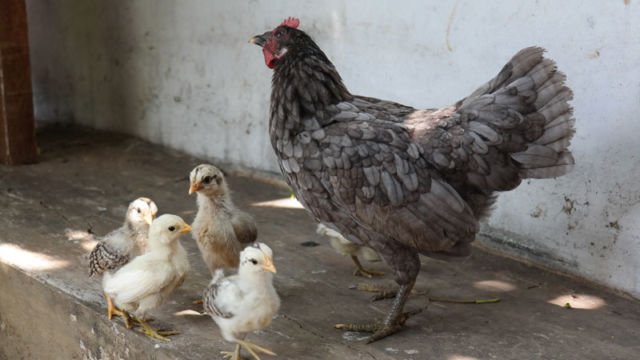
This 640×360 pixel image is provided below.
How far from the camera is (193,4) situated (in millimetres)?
6906

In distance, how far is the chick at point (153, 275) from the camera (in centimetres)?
380

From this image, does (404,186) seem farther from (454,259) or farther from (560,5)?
(560,5)

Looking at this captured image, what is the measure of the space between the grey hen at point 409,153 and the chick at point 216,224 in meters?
0.47

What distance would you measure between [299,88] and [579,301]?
6.15 feet

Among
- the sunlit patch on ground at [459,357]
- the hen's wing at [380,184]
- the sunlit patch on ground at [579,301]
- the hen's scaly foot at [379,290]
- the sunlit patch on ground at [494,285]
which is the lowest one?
the sunlit patch on ground at [459,357]

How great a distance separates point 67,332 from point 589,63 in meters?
3.08

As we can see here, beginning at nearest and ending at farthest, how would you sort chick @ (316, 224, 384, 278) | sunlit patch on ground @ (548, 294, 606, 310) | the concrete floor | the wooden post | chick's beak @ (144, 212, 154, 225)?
the concrete floor
chick's beak @ (144, 212, 154, 225)
sunlit patch on ground @ (548, 294, 606, 310)
chick @ (316, 224, 384, 278)
the wooden post

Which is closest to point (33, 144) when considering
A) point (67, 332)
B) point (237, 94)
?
point (237, 94)

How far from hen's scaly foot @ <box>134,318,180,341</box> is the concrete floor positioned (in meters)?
0.04

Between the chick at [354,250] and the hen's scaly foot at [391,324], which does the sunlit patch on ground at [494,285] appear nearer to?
the chick at [354,250]

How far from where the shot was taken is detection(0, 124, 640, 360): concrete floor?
3.87 m

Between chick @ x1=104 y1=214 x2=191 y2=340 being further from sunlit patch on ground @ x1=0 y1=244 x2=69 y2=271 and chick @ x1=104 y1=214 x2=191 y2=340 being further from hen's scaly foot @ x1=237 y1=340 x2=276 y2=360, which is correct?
sunlit patch on ground @ x1=0 y1=244 x2=69 y2=271

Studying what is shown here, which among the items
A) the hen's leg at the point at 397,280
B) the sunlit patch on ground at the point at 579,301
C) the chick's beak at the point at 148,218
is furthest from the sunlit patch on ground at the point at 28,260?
the sunlit patch on ground at the point at 579,301

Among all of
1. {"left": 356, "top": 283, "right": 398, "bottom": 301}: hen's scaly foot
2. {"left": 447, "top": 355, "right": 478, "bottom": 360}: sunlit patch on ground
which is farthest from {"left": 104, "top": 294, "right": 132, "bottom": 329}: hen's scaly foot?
{"left": 447, "top": 355, "right": 478, "bottom": 360}: sunlit patch on ground
